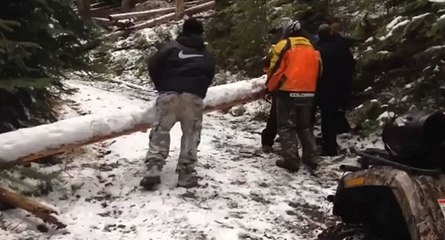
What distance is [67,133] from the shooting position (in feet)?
25.0

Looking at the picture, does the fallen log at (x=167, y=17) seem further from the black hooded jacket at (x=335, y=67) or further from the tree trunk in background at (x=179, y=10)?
the black hooded jacket at (x=335, y=67)

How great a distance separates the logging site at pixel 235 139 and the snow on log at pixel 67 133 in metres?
0.02

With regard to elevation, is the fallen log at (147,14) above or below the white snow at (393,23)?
below

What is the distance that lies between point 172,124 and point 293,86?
1.96m

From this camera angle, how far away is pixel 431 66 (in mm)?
9453

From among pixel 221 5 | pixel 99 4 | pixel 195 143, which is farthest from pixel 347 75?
pixel 99 4

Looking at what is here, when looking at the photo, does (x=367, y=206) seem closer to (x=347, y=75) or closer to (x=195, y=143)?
(x=195, y=143)

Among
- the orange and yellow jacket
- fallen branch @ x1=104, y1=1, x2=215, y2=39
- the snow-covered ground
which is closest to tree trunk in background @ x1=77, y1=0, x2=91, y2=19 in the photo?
the snow-covered ground

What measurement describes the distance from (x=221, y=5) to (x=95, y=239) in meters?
12.5

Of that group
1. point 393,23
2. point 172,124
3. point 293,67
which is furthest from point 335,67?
point 172,124

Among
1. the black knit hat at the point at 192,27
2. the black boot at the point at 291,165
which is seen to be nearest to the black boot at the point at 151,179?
the black knit hat at the point at 192,27

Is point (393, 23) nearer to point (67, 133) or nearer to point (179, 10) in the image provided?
point (67, 133)

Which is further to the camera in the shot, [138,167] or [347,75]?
[347,75]

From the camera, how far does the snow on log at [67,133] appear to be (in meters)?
6.95
